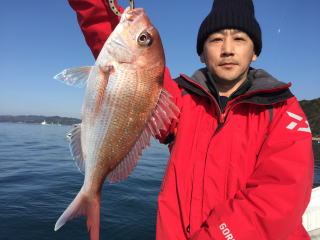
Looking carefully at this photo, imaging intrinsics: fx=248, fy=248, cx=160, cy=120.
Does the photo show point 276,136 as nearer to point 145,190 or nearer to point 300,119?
point 300,119

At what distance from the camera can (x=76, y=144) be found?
8.09 feet

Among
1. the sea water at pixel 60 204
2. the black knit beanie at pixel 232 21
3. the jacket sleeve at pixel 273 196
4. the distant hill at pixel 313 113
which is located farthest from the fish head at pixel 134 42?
the distant hill at pixel 313 113

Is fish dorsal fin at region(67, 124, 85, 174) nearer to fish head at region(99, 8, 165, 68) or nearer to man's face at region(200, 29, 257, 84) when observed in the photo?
fish head at region(99, 8, 165, 68)

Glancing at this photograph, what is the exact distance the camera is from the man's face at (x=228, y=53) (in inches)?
116

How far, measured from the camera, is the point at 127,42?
7.66ft

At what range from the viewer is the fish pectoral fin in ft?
→ 7.83

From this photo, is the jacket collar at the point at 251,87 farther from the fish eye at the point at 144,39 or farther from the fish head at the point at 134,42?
the fish eye at the point at 144,39

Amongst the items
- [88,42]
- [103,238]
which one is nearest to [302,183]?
[88,42]

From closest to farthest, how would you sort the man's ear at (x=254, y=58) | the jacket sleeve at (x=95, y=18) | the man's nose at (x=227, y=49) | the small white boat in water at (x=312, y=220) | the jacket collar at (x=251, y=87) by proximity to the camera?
the jacket sleeve at (x=95, y=18) → the jacket collar at (x=251, y=87) → the man's nose at (x=227, y=49) → the man's ear at (x=254, y=58) → the small white boat in water at (x=312, y=220)

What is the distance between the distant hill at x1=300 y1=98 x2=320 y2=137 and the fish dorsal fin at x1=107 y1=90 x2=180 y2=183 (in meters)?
70.1

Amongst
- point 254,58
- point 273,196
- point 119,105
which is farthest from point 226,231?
point 254,58

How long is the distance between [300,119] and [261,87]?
54cm

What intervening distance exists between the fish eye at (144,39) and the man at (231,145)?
0.63 metres

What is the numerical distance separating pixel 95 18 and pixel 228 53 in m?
1.56
